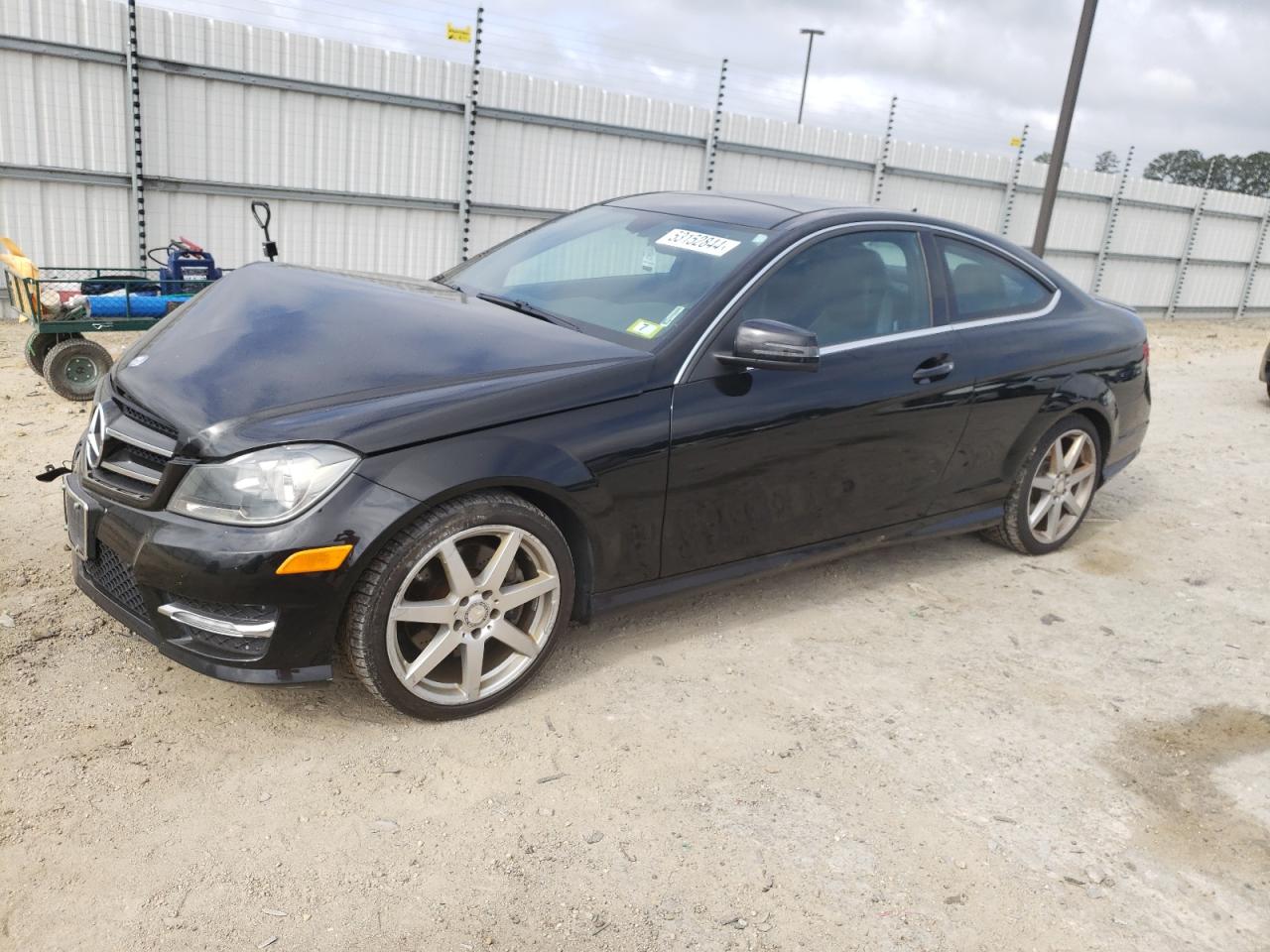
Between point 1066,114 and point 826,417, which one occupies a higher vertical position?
point 1066,114

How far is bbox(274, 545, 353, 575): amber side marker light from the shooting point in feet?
9.08

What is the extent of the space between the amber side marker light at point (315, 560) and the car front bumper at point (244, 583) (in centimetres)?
2

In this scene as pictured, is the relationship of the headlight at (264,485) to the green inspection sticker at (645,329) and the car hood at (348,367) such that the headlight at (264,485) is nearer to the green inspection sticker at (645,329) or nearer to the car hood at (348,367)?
the car hood at (348,367)

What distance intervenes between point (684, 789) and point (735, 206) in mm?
2384

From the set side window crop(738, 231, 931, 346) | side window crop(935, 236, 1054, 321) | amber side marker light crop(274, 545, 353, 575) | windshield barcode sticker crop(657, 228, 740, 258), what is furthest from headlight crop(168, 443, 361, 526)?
side window crop(935, 236, 1054, 321)

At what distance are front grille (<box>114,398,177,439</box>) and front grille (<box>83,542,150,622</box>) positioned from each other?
373 mm

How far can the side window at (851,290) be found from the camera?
382cm

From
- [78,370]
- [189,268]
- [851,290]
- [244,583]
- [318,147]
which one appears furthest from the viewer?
[318,147]

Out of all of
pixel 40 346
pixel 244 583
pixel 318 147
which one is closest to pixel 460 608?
pixel 244 583

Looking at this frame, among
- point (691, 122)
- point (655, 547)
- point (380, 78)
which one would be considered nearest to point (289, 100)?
point (380, 78)

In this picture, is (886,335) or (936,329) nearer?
(886,335)

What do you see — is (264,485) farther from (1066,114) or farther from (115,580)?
(1066,114)

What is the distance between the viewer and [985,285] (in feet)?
15.1

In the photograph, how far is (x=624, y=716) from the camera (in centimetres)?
339
